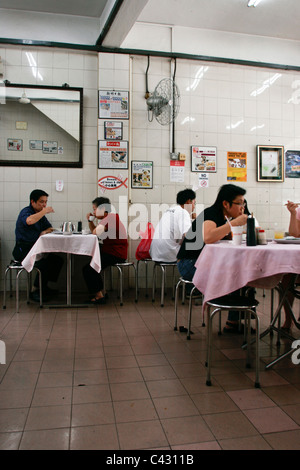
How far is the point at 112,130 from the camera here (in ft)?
16.4

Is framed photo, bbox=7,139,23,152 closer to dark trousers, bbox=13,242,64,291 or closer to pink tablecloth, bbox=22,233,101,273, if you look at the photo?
dark trousers, bbox=13,242,64,291

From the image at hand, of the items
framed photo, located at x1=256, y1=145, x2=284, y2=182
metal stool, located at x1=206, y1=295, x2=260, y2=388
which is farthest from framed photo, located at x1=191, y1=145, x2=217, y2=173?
metal stool, located at x1=206, y1=295, x2=260, y2=388

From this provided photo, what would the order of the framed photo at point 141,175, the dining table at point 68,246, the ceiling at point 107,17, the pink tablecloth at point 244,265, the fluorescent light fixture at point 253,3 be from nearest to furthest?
the pink tablecloth at point 244,265
the dining table at point 68,246
the fluorescent light fixture at point 253,3
the ceiling at point 107,17
the framed photo at point 141,175

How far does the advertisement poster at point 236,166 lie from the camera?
541 centimetres

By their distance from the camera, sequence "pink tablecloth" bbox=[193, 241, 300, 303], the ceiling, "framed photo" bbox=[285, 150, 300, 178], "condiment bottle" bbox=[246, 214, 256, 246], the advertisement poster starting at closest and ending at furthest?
"pink tablecloth" bbox=[193, 241, 300, 303] → "condiment bottle" bbox=[246, 214, 256, 246] → the ceiling → the advertisement poster → "framed photo" bbox=[285, 150, 300, 178]

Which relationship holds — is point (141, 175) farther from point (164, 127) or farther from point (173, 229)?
point (173, 229)

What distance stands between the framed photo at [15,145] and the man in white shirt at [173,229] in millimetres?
2190

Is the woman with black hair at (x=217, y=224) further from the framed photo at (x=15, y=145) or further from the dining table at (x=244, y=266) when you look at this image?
the framed photo at (x=15, y=145)

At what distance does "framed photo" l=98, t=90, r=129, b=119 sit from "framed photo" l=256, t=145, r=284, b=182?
2.05 metres

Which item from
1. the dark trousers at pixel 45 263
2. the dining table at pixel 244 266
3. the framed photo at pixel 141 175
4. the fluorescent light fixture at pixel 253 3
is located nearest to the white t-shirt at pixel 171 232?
the framed photo at pixel 141 175

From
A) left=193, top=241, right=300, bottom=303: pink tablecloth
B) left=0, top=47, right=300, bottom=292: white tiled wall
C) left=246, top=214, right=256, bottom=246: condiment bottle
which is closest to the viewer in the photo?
left=193, top=241, right=300, bottom=303: pink tablecloth

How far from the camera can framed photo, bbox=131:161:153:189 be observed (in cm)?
511
